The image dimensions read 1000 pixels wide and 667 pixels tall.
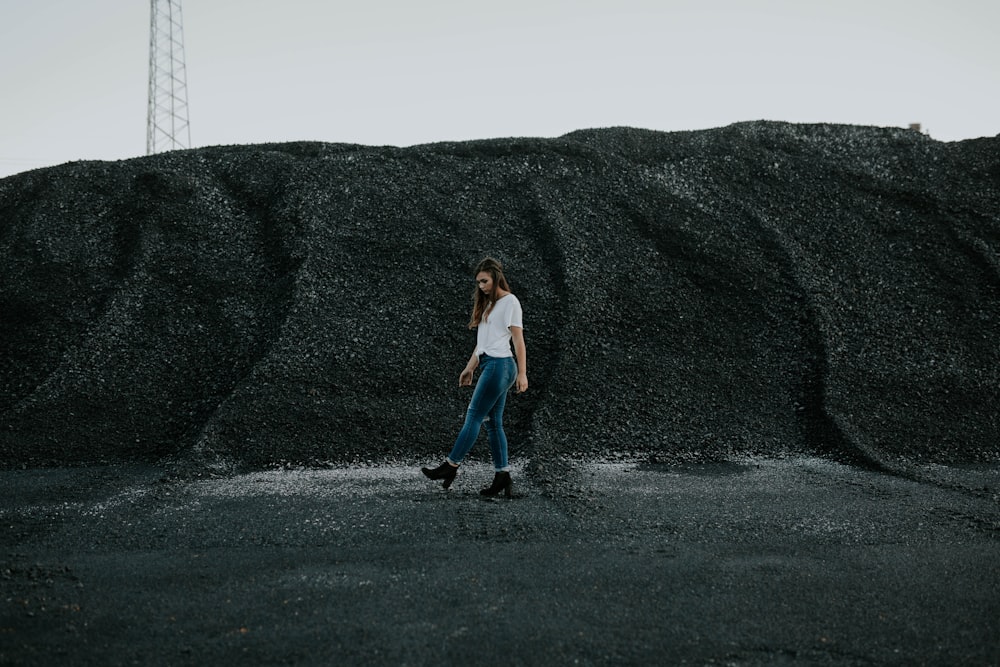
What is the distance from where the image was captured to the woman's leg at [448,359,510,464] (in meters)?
5.32

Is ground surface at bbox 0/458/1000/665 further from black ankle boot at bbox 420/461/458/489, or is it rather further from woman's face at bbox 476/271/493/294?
woman's face at bbox 476/271/493/294

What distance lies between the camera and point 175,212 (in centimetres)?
1122

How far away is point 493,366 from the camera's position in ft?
17.5

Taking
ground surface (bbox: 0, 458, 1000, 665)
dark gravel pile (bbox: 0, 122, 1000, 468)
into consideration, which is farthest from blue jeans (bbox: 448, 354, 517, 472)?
dark gravel pile (bbox: 0, 122, 1000, 468)

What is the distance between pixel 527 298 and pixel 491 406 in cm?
433

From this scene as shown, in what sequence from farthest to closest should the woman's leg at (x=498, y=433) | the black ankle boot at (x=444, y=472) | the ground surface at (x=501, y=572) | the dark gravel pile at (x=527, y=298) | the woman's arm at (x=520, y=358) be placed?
the dark gravel pile at (x=527, y=298) < the black ankle boot at (x=444, y=472) < the woman's leg at (x=498, y=433) < the woman's arm at (x=520, y=358) < the ground surface at (x=501, y=572)

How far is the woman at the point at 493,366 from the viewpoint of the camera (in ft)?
17.5

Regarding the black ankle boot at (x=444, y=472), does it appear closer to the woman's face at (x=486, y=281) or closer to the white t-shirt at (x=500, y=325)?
the white t-shirt at (x=500, y=325)

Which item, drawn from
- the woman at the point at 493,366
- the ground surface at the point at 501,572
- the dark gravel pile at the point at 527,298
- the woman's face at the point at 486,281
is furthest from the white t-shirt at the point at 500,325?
the dark gravel pile at the point at 527,298

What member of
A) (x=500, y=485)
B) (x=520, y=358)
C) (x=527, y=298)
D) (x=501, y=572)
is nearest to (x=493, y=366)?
(x=520, y=358)

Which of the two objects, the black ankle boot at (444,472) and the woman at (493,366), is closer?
the woman at (493,366)

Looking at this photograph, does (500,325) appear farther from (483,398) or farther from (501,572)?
(501,572)

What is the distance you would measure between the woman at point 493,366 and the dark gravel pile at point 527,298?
154 cm

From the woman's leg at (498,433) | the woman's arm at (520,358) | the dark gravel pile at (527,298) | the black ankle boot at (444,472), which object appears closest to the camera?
the woman's arm at (520,358)
